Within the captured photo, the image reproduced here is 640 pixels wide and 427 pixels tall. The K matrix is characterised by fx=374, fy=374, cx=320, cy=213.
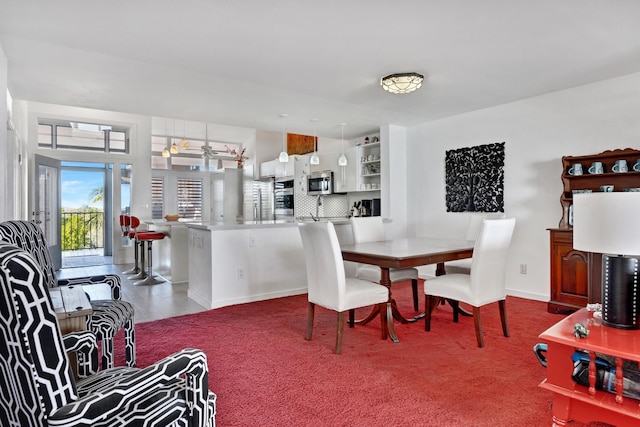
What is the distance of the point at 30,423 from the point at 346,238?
183 inches

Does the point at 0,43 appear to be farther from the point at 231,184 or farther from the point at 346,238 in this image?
the point at 231,184

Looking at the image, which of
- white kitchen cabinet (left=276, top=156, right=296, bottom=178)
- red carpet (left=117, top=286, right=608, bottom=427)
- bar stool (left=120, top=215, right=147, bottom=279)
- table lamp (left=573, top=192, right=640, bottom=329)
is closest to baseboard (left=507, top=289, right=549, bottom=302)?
red carpet (left=117, top=286, right=608, bottom=427)

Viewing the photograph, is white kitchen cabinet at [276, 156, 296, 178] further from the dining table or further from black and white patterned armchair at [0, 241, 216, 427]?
black and white patterned armchair at [0, 241, 216, 427]

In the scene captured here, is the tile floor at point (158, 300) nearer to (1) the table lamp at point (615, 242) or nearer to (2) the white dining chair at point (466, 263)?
(2) the white dining chair at point (466, 263)

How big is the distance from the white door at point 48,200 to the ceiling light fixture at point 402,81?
5.57m

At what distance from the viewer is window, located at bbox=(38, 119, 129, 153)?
702 cm

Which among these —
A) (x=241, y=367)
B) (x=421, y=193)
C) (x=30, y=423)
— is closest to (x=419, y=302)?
(x=421, y=193)

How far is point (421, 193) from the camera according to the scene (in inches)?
226

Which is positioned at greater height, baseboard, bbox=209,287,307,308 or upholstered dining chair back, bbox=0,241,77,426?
upholstered dining chair back, bbox=0,241,77,426

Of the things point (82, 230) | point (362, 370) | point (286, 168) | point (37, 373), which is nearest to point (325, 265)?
point (362, 370)

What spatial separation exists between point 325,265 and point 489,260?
129 centimetres

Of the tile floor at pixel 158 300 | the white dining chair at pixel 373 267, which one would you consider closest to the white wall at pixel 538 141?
the white dining chair at pixel 373 267

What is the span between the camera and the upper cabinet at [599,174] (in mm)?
3574

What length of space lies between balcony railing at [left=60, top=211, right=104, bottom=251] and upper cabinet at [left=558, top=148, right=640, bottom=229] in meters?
9.25
